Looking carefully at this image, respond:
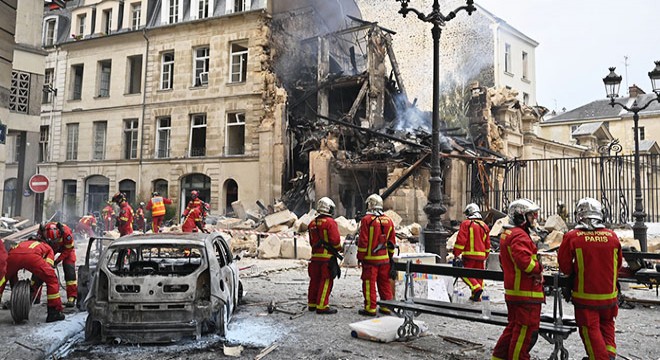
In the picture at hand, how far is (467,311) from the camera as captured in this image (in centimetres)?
524

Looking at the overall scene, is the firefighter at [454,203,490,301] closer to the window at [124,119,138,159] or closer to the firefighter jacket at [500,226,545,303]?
the firefighter jacket at [500,226,545,303]

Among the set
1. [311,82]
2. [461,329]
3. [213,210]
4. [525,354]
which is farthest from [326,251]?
[311,82]

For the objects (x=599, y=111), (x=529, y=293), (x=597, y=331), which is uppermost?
(x=599, y=111)

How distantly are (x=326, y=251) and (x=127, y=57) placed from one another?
24.0 m

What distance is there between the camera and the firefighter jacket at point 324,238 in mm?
6891

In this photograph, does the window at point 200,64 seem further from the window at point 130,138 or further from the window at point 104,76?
the window at point 104,76

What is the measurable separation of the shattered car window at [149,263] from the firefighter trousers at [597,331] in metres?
3.81

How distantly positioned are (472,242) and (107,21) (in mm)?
27002

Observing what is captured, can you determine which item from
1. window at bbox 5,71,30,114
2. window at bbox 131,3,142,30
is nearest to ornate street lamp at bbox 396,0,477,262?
window at bbox 5,71,30,114

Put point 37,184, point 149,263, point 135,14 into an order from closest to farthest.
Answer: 1. point 149,263
2. point 37,184
3. point 135,14

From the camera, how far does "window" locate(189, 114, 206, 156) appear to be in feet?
82.7

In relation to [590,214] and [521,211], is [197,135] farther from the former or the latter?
[590,214]

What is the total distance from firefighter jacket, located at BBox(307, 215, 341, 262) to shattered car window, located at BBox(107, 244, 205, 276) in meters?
1.56

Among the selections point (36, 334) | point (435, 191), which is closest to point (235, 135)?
point (435, 191)
